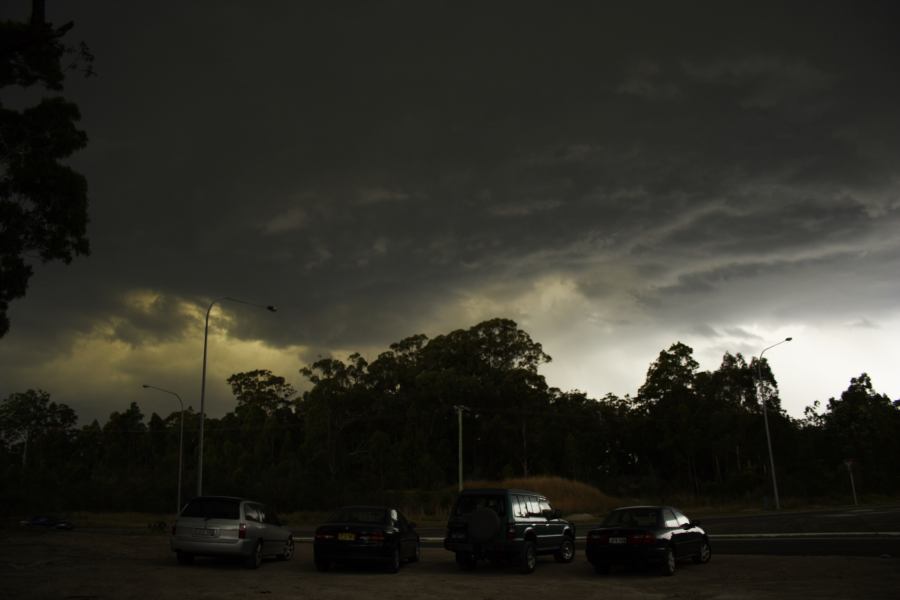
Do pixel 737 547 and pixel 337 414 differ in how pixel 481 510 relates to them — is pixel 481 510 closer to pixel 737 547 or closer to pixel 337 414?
pixel 737 547

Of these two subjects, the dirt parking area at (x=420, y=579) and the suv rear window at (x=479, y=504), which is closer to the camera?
the dirt parking area at (x=420, y=579)

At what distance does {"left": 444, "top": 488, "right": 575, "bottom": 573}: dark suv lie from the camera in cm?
1645

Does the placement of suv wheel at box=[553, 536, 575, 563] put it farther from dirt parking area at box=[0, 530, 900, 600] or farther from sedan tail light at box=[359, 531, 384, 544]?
sedan tail light at box=[359, 531, 384, 544]

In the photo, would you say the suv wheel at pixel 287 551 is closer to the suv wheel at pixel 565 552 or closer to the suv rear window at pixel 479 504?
the suv rear window at pixel 479 504

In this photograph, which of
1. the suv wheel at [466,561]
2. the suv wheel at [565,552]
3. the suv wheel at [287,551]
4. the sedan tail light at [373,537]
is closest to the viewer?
the sedan tail light at [373,537]

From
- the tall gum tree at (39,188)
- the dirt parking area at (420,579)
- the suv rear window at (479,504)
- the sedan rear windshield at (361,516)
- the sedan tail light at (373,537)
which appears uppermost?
the tall gum tree at (39,188)

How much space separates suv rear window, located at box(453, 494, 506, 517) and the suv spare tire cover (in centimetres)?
27

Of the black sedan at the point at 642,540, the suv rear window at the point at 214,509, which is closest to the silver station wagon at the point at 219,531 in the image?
the suv rear window at the point at 214,509

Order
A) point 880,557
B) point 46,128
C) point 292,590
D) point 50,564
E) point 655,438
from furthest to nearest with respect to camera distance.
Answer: point 655,438 → point 46,128 → point 880,557 → point 50,564 → point 292,590

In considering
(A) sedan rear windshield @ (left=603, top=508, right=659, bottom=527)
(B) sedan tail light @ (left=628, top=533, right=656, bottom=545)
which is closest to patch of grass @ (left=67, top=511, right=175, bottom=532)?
(A) sedan rear windshield @ (left=603, top=508, right=659, bottom=527)

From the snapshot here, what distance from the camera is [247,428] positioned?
298 ft

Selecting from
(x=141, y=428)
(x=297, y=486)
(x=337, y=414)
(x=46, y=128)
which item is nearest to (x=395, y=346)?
(x=337, y=414)

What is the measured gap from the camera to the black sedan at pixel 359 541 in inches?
651

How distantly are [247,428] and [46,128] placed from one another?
73202 millimetres
